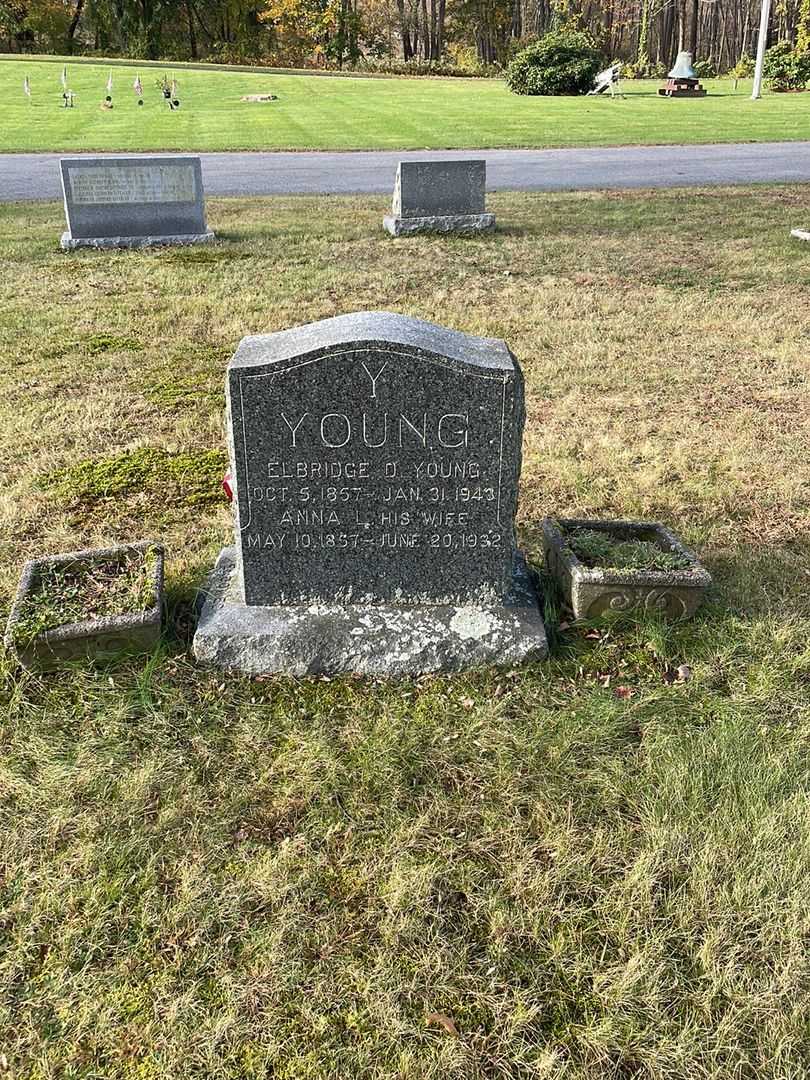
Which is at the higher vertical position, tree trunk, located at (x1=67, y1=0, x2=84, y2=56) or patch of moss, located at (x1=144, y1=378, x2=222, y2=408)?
tree trunk, located at (x1=67, y1=0, x2=84, y2=56)

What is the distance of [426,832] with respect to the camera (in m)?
2.73

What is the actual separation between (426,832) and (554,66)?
40.4 meters

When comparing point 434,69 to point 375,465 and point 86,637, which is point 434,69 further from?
point 86,637

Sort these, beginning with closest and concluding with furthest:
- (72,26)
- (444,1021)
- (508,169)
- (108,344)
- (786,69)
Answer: (444,1021) → (108,344) → (508,169) → (786,69) → (72,26)

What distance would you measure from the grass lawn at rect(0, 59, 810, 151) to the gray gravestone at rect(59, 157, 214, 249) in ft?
39.5

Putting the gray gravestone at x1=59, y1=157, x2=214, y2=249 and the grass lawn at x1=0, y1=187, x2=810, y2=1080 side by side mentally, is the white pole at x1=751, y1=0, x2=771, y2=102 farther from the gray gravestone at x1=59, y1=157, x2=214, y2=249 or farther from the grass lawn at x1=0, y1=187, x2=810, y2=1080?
the grass lawn at x1=0, y1=187, x2=810, y2=1080

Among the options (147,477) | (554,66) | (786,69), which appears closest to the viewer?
(147,477)

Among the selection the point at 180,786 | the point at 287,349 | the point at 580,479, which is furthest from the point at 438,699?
the point at 580,479

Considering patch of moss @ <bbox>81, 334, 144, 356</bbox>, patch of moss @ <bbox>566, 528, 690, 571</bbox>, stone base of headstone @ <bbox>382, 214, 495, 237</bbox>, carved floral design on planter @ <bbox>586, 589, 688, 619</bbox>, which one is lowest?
carved floral design on planter @ <bbox>586, 589, 688, 619</bbox>

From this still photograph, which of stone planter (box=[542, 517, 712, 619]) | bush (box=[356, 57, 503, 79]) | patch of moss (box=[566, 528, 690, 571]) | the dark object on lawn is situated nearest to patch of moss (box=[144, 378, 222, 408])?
patch of moss (box=[566, 528, 690, 571])

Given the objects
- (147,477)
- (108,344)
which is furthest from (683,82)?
(147,477)

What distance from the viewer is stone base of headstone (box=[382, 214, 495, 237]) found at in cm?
1188

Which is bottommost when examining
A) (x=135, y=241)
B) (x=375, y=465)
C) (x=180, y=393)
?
(x=180, y=393)

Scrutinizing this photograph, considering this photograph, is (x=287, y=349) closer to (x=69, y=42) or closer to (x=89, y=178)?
(x=89, y=178)
